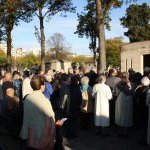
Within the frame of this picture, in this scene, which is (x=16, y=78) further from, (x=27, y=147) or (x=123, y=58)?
(x=123, y=58)

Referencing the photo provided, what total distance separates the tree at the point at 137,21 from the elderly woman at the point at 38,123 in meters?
78.3

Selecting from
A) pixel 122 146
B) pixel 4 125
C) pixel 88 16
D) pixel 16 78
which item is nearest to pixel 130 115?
pixel 122 146

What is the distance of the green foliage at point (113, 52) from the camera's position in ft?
287

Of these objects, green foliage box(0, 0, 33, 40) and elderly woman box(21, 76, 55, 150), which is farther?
green foliage box(0, 0, 33, 40)

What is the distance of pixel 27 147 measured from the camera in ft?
22.8

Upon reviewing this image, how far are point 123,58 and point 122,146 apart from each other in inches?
1151

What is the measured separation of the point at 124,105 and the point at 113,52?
7903 cm

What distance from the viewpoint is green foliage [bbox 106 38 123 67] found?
87.5 m

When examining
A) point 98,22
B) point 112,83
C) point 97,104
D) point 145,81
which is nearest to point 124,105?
point 97,104

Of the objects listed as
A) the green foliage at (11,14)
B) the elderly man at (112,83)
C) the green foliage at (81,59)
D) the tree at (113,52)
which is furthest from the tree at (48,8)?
the green foliage at (81,59)

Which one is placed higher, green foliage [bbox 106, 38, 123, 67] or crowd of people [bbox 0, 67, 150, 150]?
green foliage [bbox 106, 38, 123, 67]

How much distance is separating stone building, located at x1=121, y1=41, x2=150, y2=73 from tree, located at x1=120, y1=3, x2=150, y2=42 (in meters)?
44.3

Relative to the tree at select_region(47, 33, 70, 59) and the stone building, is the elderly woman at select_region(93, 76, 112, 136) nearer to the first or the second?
the stone building

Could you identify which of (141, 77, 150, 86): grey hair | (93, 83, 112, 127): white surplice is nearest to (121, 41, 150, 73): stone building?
(93, 83, 112, 127): white surplice
